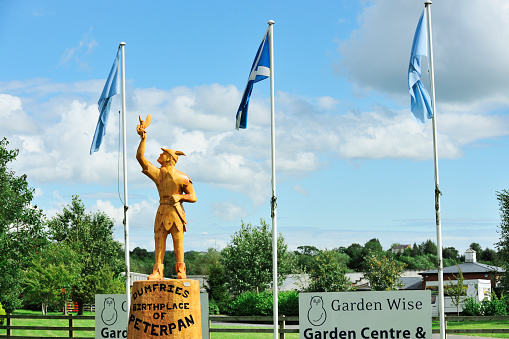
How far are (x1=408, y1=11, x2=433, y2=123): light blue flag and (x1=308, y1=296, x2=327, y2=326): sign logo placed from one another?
492cm

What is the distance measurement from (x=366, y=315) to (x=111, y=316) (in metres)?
7.27

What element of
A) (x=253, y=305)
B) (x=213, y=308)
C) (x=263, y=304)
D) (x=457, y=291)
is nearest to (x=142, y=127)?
(x=263, y=304)

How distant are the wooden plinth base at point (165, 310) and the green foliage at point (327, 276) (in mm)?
26724

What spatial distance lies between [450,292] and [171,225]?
31975 mm

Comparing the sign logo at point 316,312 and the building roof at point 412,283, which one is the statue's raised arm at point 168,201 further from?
the building roof at point 412,283

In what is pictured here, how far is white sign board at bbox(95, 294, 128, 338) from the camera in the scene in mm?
17797

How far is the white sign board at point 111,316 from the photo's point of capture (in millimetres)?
17797

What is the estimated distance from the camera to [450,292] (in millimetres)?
41562

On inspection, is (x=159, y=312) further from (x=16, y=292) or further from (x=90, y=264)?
(x=90, y=264)

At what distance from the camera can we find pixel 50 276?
1550 inches

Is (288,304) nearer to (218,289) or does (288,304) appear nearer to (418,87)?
(218,289)

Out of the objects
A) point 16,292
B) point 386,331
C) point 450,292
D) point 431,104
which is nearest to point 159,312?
point 386,331

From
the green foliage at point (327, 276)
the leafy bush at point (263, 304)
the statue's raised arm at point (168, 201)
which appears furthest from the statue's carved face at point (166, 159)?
Answer: the green foliage at point (327, 276)

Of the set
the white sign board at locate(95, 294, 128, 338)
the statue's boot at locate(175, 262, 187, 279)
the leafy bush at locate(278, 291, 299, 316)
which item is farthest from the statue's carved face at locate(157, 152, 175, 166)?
the leafy bush at locate(278, 291, 299, 316)
